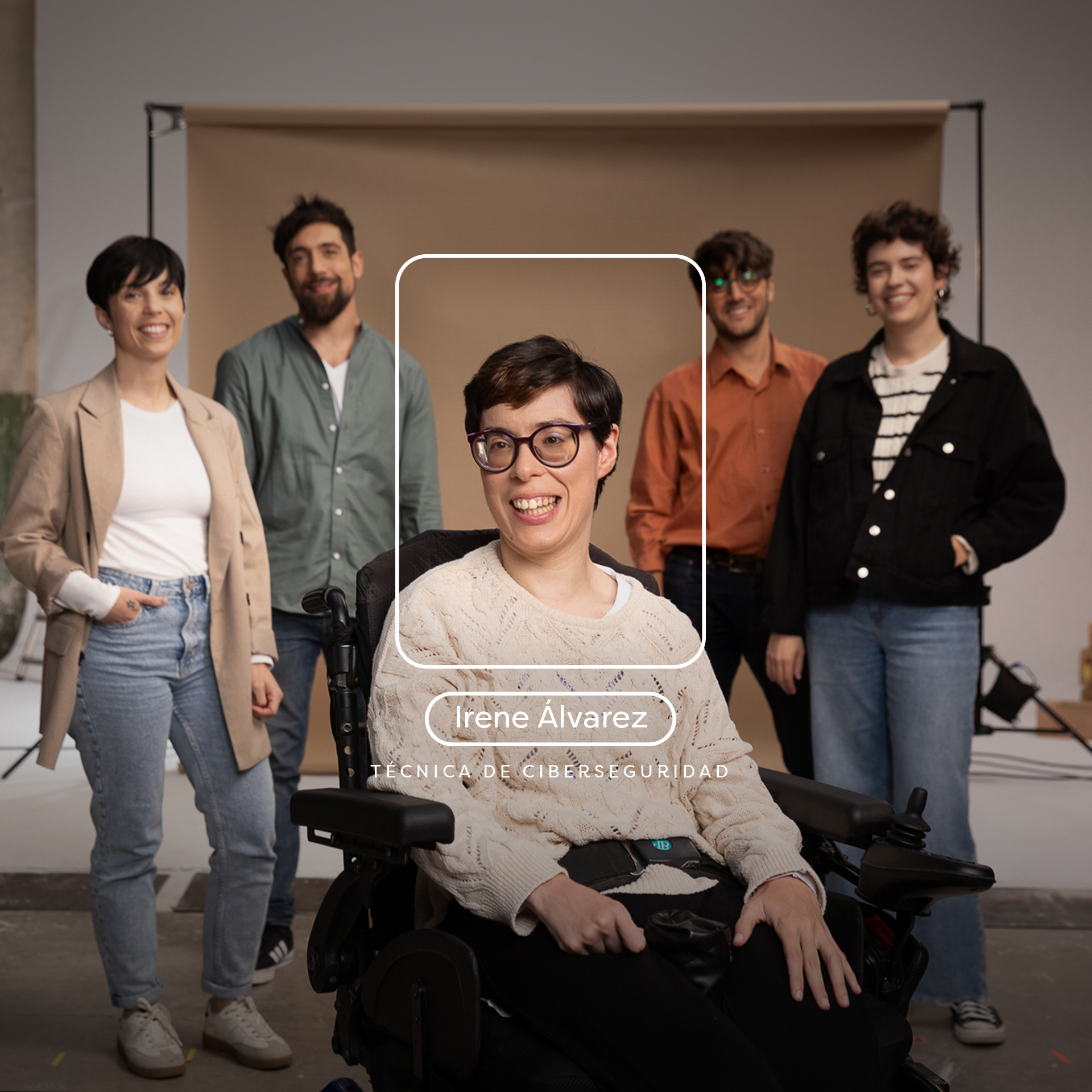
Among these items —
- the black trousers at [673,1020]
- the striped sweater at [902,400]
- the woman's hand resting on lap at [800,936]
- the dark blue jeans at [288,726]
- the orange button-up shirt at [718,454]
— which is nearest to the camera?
the black trousers at [673,1020]

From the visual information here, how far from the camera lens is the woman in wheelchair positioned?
4.01ft

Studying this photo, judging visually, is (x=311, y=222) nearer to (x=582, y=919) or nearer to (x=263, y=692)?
(x=263, y=692)

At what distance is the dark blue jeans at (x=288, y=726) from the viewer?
2.41 metres

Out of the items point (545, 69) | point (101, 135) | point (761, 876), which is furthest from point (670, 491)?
point (101, 135)

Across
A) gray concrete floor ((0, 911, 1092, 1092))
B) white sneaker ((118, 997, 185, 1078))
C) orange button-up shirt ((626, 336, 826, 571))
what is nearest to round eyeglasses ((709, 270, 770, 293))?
orange button-up shirt ((626, 336, 826, 571))

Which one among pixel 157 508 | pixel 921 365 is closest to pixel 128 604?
pixel 157 508

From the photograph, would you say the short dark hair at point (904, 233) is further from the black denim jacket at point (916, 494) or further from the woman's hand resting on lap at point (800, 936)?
the woman's hand resting on lap at point (800, 936)

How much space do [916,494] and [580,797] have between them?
3.59ft

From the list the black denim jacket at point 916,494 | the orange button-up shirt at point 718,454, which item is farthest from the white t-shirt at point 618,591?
the black denim jacket at point 916,494

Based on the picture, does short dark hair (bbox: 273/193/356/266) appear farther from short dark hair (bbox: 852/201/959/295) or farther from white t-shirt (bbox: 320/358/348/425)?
short dark hair (bbox: 852/201/959/295)

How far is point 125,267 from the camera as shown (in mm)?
1952

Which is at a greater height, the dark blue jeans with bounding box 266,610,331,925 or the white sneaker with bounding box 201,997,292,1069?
the dark blue jeans with bounding box 266,610,331,925

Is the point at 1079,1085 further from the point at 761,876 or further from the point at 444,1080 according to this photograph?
the point at 444,1080

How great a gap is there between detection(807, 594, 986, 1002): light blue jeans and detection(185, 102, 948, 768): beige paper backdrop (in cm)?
51
